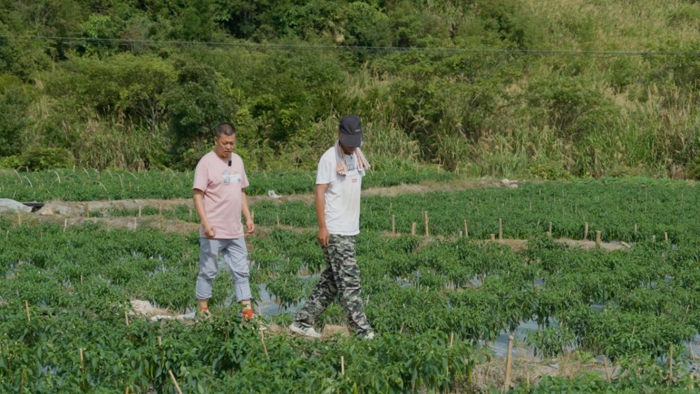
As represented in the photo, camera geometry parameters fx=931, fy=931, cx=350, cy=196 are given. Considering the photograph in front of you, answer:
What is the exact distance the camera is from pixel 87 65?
100 ft

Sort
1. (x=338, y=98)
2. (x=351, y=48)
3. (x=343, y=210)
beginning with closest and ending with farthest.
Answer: (x=343, y=210) < (x=338, y=98) < (x=351, y=48)

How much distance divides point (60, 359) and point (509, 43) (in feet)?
107

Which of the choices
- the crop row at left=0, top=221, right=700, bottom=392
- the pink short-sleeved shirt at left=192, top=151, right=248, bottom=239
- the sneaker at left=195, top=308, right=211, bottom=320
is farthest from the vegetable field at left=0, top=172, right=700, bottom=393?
the pink short-sleeved shirt at left=192, top=151, right=248, bottom=239

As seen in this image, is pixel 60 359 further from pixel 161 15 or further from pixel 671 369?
pixel 161 15

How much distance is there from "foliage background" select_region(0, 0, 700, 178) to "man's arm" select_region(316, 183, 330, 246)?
19.2 meters

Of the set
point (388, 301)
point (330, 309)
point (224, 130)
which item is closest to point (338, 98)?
point (388, 301)

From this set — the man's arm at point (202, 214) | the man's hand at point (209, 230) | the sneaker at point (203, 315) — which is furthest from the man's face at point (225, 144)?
the sneaker at point (203, 315)

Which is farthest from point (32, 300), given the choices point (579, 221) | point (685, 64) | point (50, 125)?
point (685, 64)

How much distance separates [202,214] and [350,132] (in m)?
1.56

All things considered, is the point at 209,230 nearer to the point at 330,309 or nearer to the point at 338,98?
the point at 330,309

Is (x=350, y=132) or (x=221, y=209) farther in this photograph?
(x=221, y=209)

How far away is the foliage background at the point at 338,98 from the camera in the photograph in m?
28.1

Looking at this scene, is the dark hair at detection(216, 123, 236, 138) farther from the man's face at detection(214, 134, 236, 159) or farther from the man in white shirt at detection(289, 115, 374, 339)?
the man in white shirt at detection(289, 115, 374, 339)

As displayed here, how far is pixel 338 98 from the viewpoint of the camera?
3128cm
